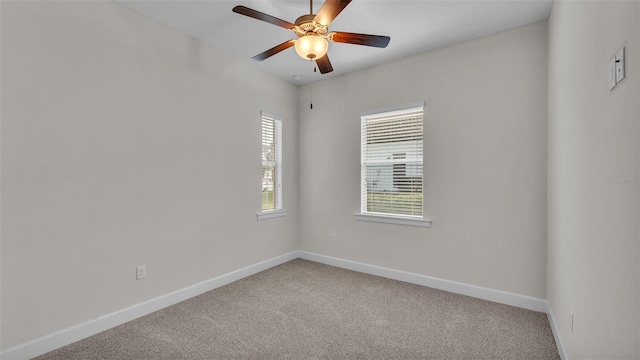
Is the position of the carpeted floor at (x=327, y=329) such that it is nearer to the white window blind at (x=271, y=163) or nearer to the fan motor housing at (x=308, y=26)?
the white window blind at (x=271, y=163)

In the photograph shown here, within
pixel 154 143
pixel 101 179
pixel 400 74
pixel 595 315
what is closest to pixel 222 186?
pixel 154 143

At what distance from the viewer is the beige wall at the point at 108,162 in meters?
2.01

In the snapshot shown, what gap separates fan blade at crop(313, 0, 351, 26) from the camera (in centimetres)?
185

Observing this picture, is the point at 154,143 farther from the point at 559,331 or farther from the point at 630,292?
the point at 559,331

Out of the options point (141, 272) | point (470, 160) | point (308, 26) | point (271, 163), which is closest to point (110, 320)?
point (141, 272)

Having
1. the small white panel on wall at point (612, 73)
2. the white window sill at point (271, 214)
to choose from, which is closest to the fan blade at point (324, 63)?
the small white panel on wall at point (612, 73)

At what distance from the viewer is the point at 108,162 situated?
2438 mm

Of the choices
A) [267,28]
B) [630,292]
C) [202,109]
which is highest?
[267,28]

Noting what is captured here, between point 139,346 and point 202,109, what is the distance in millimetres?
2257

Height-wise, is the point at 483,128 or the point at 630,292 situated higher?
the point at 483,128

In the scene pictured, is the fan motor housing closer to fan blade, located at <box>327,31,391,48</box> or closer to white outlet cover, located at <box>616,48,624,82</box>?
fan blade, located at <box>327,31,391,48</box>

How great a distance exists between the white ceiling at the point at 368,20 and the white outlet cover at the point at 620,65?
1705 mm

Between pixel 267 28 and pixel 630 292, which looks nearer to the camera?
pixel 630 292

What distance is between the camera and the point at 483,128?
2.99 metres
